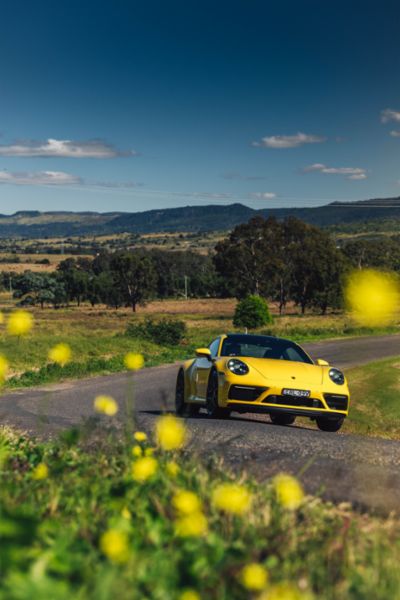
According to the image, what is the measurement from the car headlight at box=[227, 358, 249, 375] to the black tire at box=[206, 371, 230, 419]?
36cm

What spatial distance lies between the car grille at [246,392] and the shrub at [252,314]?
52.9 meters

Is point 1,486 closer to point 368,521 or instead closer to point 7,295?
point 368,521

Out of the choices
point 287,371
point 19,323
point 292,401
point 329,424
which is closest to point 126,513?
point 19,323

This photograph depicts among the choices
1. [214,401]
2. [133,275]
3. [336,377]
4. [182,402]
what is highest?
[336,377]

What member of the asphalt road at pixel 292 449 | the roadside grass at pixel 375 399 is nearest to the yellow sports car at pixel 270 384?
the asphalt road at pixel 292 449

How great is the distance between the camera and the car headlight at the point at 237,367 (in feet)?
39.1

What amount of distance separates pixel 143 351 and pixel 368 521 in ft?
116

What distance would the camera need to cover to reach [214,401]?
12.3 metres

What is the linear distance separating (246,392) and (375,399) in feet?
55.7

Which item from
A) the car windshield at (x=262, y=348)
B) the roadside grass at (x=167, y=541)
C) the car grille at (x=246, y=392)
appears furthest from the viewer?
the car windshield at (x=262, y=348)

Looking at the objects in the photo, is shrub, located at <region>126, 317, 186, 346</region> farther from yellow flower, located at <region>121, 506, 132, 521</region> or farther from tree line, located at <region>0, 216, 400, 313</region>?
tree line, located at <region>0, 216, 400, 313</region>

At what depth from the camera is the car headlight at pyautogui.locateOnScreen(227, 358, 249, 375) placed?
11.9 m

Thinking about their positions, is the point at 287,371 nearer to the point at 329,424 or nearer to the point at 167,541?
the point at 329,424

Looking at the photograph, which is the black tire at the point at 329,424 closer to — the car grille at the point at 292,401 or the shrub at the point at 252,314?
the car grille at the point at 292,401
